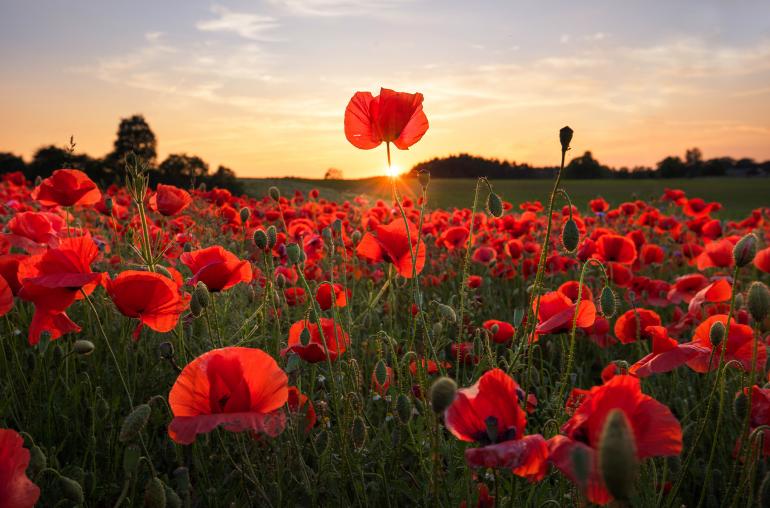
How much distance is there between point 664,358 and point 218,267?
1.23 metres

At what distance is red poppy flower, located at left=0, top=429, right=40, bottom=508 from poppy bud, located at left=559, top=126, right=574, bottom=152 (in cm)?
111

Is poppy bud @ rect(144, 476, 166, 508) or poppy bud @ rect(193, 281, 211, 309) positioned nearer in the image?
poppy bud @ rect(144, 476, 166, 508)

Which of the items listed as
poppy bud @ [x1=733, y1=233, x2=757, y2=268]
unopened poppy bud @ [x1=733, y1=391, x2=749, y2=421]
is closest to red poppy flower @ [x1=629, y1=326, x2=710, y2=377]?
unopened poppy bud @ [x1=733, y1=391, x2=749, y2=421]

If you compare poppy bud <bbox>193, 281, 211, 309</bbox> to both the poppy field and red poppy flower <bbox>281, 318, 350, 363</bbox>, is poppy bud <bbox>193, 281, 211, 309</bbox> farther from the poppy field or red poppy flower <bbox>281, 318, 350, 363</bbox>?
red poppy flower <bbox>281, 318, 350, 363</bbox>

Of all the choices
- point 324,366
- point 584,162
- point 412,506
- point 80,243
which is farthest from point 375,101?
point 584,162

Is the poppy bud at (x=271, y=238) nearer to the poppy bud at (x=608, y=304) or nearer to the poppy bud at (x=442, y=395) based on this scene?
the poppy bud at (x=608, y=304)

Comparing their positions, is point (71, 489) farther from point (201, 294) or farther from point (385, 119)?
point (385, 119)

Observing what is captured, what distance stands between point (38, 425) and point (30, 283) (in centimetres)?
88

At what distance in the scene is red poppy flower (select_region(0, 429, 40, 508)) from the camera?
1.00 meters

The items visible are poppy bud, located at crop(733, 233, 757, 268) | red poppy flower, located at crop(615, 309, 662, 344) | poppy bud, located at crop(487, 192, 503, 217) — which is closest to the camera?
poppy bud, located at crop(733, 233, 757, 268)

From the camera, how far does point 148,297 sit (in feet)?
5.10

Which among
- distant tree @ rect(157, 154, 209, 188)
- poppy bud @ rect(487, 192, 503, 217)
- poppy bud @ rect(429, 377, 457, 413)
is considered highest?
distant tree @ rect(157, 154, 209, 188)

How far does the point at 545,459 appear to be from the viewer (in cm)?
93

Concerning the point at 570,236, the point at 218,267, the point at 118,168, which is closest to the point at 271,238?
the point at 218,267
